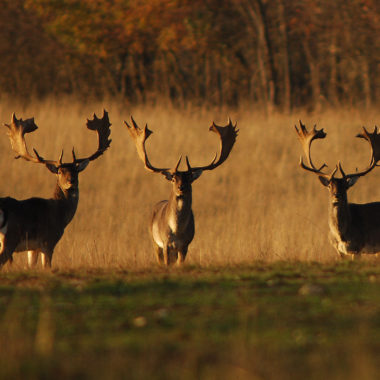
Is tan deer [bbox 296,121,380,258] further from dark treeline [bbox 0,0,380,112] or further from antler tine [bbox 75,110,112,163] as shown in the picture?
dark treeline [bbox 0,0,380,112]

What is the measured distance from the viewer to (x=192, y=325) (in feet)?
22.6

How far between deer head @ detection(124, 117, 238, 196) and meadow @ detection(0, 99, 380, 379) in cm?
97

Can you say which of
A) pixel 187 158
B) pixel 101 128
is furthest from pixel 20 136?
pixel 187 158

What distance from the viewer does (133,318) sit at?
23.4ft

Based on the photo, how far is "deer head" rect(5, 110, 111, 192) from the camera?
12.2m

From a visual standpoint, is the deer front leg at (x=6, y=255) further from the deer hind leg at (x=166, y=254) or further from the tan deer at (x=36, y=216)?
the deer hind leg at (x=166, y=254)

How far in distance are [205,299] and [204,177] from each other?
46.3 ft

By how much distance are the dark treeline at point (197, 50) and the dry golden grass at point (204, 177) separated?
10.9ft

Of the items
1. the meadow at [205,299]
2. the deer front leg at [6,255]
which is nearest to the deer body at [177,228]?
the meadow at [205,299]

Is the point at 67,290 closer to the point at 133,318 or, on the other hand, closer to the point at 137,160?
the point at 133,318

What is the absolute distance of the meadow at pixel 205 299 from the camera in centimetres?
580

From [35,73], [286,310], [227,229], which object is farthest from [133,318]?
[35,73]

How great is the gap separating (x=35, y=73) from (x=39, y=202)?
22.6 m

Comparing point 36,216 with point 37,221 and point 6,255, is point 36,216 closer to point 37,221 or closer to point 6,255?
point 37,221
